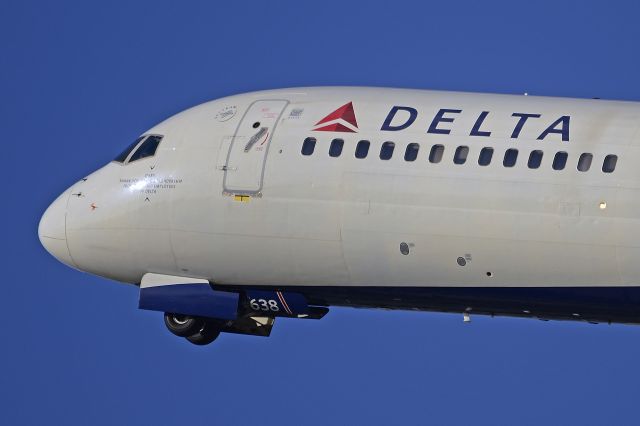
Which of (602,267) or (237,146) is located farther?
(237,146)

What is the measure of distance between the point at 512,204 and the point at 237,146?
7.55 metres

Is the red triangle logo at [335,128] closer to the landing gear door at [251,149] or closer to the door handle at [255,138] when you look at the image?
the landing gear door at [251,149]

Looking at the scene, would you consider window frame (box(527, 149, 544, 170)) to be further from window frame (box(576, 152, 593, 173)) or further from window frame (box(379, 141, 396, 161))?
window frame (box(379, 141, 396, 161))

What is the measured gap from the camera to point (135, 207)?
55344 mm

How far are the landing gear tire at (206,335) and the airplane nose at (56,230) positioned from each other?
3531 mm

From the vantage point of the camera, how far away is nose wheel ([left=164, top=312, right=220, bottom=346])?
57.3 m

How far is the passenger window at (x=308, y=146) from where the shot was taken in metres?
53.3

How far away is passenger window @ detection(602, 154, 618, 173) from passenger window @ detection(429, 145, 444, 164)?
12.9ft

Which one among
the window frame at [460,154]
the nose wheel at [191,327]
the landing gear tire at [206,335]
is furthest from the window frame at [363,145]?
the landing gear tire at [206,335]

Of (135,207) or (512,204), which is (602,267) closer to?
(512,204)

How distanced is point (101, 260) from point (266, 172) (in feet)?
17.7

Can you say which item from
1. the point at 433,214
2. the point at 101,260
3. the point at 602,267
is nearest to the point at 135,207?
the point at 101,260

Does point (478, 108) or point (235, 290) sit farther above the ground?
point (478, 108)

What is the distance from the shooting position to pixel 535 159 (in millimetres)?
50656
